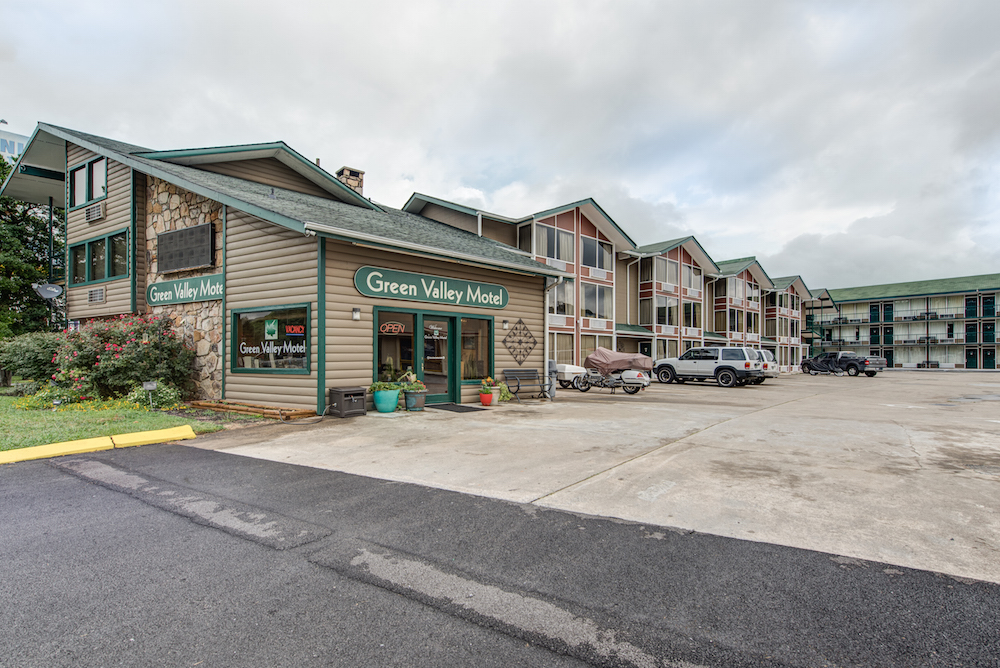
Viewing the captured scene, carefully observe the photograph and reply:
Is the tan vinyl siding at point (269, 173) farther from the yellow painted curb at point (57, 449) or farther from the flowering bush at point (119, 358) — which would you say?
the yellow painted curb at point (57, 449)

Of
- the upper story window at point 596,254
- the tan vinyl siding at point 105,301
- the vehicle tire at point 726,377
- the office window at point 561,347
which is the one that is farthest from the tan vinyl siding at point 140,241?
the vehicle tire at point 726,377

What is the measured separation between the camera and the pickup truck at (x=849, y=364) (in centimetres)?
3356

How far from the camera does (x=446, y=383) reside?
1279cm

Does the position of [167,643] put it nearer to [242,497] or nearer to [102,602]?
[102,602]

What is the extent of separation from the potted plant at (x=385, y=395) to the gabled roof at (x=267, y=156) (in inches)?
315

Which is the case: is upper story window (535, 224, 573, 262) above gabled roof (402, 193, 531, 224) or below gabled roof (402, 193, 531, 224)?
below

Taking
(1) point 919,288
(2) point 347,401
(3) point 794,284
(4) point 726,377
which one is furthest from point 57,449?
(1) point 919,288

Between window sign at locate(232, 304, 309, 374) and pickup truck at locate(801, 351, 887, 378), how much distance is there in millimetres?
37064

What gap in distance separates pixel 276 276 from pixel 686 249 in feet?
94.8

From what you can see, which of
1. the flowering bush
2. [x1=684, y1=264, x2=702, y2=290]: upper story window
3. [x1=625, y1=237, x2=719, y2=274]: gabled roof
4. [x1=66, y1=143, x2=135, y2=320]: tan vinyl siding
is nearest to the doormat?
the flowering bush

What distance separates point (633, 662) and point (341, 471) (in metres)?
4.33

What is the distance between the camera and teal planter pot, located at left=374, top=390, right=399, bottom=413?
1066 centimetres

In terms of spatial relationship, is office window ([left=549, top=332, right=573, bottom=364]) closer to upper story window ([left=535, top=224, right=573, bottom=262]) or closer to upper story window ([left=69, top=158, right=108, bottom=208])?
upper story window ([left=535, top=224, right=573, bottom=262])

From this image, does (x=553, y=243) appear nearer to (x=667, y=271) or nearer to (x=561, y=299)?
(x=561, y=299)
